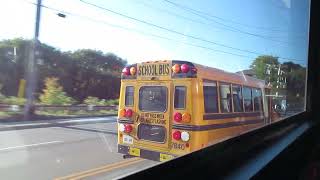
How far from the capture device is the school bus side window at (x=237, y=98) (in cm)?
308

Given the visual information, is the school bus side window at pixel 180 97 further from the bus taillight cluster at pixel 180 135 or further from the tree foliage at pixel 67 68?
the tree foliage at pixel 67 68

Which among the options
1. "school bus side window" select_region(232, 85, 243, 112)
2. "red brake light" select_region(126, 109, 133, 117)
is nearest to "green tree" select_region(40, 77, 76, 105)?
"red brake light" select_region(126, 109, 133, 117)

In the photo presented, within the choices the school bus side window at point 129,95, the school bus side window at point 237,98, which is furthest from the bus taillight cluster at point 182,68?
the school bus side window at point 237,98

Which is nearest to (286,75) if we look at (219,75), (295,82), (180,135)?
(295,82)

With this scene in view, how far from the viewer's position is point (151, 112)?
250cm

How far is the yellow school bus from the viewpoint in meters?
2.30

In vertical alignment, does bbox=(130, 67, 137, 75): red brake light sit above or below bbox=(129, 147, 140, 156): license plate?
above

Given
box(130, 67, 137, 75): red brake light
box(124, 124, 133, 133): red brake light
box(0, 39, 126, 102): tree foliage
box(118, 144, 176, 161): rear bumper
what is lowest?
box(118, 144, 176, 161): rear bumper

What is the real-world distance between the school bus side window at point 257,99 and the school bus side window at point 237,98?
1.19 feet

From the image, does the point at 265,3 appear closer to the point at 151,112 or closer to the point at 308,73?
the point at 151,112

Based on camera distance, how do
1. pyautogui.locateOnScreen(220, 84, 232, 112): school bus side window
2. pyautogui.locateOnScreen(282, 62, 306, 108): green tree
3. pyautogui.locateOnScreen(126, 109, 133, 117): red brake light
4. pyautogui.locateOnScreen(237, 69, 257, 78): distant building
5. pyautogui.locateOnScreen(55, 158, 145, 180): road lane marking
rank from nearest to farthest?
pyautogui.locateOnScreen(55, 158, 145, 180): road lane marking < pyautogui.locateOnScreen(126, 109, 133, 117): red brake light < pyautogui.locateOnScreen(220, 84, 232, 112): school bus side window < pyautogui.locateOnScreen(237, 69, 257, 78): distant building < pyautogui.locateOnScreen(282, 62, 306, 108): green tree

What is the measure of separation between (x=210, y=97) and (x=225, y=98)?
227 millimetres

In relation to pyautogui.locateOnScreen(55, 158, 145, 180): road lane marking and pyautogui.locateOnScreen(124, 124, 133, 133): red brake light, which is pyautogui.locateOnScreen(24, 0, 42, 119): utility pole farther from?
pyautogui.locateOnScreen(124, 124, 133, 133): red brake light

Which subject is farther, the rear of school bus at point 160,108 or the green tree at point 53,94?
the rear of school bus at point 160,108
